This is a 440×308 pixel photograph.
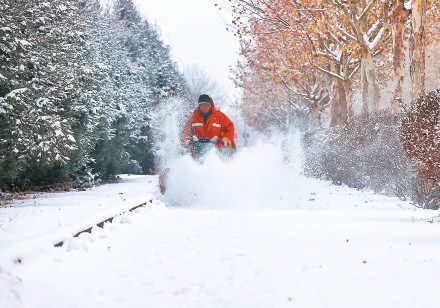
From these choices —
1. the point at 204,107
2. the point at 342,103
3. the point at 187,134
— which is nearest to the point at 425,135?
the point at 204,107

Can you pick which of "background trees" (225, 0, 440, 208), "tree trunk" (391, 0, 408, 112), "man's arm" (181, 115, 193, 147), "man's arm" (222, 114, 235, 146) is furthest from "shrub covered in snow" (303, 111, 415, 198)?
"man's arm" (181, 115, 193, 147)

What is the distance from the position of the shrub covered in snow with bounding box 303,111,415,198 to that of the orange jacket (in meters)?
3.35

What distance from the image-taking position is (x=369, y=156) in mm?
13641

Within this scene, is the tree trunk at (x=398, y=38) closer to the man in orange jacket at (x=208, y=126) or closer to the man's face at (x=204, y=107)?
the man in orange jacket at (x=208, y=126)

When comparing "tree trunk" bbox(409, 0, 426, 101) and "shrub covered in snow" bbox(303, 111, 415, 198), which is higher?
"tree trunk" bbox(409, 0, 426, 101)

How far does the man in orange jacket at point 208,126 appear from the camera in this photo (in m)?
12.8

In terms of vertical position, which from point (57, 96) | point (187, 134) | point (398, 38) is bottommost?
point (187, 134)

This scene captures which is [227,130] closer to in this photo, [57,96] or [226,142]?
[226,142]

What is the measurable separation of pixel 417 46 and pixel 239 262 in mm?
10754

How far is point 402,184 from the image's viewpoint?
39.6ft

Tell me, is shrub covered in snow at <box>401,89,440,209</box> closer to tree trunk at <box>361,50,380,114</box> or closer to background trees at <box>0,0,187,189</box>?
background trees at <box>0,0,187,189</box>

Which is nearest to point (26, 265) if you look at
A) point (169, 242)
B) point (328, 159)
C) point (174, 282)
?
point (174, 282)

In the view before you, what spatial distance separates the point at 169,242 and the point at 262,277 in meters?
2.34

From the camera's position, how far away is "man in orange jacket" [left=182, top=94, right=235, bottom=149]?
12.8 meters
